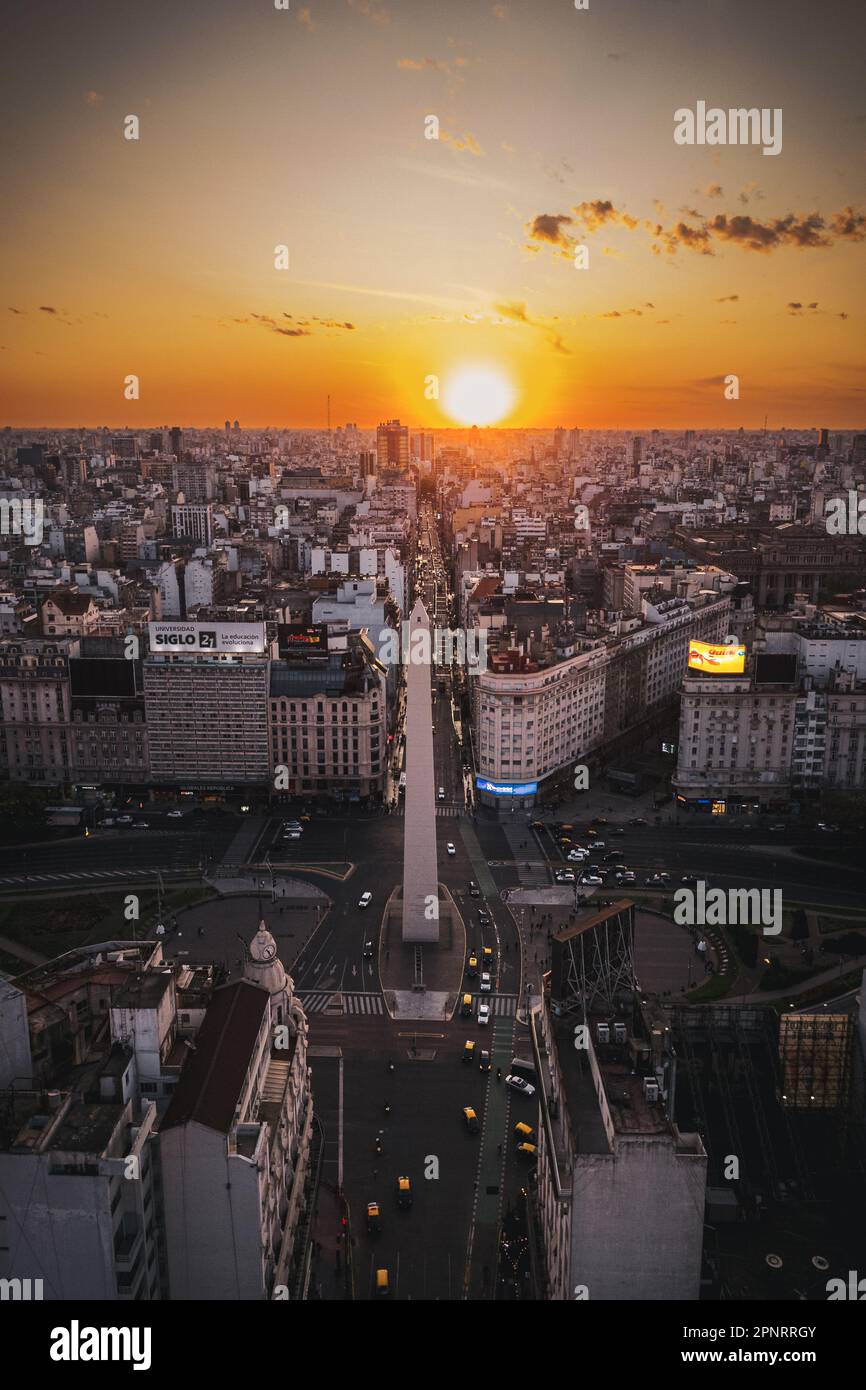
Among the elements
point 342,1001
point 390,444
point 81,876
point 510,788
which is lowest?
point 342,1001

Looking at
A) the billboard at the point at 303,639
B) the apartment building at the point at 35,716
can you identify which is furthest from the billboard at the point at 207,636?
the apartment building at the point at 35,716

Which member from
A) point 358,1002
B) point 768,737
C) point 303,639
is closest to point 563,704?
point 768,737

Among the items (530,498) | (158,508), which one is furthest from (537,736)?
(530,498)

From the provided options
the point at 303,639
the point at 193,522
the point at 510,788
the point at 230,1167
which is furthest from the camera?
the point at 193,522

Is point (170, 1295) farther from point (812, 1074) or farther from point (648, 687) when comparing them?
point (648, 687)

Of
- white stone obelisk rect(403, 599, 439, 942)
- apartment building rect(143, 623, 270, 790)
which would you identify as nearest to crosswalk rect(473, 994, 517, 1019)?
white stone obelisk rect(403, 599, 439, 942)

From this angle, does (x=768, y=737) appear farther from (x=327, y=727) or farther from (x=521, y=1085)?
(x=521, y=1085)
